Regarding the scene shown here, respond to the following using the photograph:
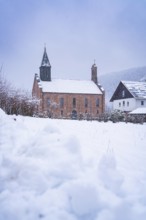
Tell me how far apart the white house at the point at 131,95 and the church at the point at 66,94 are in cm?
650

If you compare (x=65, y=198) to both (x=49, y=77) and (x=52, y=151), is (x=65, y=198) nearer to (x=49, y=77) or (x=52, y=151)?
(x=52, y=151)

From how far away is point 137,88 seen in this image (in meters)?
45.5

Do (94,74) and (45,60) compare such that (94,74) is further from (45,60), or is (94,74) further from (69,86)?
(45,60)

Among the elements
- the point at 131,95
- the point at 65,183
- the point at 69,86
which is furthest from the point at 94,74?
the point at 65,183

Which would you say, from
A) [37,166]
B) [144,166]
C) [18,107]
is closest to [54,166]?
[37,166]

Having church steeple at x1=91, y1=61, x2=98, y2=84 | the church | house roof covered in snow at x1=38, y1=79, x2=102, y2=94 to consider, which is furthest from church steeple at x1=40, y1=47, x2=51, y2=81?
church steeple at x1=91, y1=61, x2=98, y2=84

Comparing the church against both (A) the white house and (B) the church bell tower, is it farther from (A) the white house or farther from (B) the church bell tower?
(A) the white house

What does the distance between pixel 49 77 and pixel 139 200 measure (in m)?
51.0

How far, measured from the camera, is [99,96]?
54.3 m

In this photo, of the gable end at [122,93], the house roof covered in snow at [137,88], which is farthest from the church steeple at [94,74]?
the house roof covered in snow at [137,88]

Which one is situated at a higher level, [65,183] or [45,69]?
[45,69]

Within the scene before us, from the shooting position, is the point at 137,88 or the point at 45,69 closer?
the point at 137,88

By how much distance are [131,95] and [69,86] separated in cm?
1421

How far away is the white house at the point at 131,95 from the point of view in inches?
1731
